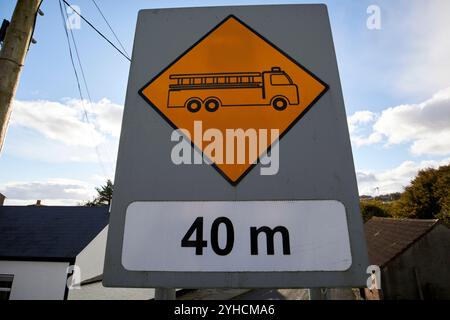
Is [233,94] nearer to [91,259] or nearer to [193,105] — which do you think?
[193,105]

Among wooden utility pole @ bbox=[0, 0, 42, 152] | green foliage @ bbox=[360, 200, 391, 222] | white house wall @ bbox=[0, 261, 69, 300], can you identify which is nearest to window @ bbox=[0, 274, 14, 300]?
white house wall @ bbox=[0, 261, 69, 300]

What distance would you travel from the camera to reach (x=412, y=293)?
10.3 metres

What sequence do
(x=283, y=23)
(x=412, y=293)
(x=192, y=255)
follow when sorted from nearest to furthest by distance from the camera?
(x=192, y=255) → (x=283, y=23) → (x=412, y=293)

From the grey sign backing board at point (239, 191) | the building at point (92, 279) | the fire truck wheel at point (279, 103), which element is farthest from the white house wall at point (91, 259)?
the fire truck wheel at point (279, 103)

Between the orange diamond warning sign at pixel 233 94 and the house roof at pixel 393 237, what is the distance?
43.3 feet

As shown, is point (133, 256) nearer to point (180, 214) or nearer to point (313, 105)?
point (180, 214)

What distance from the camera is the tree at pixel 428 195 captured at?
49.9 ft

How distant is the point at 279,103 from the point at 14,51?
2.53m

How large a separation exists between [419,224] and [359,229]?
15655 millimetres

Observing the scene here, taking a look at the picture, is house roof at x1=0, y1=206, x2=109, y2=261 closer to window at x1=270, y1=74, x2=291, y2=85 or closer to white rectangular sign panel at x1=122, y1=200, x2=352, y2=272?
white rectangular sign panel at x1=122, y1=200, x2=352, y2=272

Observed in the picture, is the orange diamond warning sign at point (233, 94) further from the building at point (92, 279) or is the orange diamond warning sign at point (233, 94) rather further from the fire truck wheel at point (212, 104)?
the building at point (92, 279)

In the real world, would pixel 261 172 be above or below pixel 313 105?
below
